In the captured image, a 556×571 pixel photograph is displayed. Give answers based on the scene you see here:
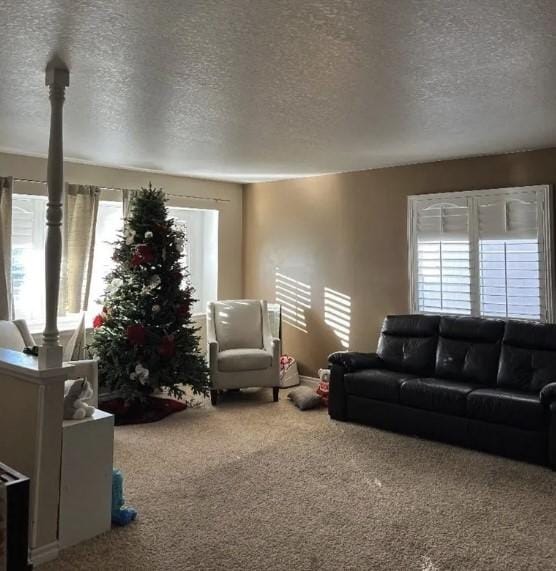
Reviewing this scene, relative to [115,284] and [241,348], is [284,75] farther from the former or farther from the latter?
[241,348]

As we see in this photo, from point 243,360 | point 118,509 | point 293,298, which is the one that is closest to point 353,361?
point 243,360

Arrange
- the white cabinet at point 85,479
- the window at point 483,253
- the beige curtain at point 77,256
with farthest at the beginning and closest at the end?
1. the beige curtain at point 77,256
2. the window at point 483,253
3. the white cabinet at point 85,479

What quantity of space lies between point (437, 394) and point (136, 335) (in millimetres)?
Answer: 2665

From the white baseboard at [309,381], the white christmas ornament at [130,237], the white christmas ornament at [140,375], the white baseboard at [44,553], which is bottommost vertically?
the white baseboard at [44,553]

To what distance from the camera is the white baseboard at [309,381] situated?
645 cm

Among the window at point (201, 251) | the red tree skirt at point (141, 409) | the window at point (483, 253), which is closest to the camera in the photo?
the window at point (483, 253)

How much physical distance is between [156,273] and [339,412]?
215cm

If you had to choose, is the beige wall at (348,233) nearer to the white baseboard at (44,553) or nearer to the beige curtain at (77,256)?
the beige curtain at (77,256)

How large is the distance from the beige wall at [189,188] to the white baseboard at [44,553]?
359 centimetres

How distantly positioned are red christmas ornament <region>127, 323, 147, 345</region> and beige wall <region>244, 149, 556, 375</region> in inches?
88.7

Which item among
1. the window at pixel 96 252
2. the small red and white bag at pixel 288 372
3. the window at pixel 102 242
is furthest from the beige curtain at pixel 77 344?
the small red and white bag at pixel 288 372

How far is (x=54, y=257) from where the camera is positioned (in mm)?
2850

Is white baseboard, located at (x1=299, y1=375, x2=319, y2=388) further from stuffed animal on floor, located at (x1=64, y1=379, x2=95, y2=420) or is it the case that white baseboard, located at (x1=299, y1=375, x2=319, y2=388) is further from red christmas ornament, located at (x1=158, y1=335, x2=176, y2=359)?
stuffed animal on floor, located at (x1=64, y1=379, x2=95, y2=420)

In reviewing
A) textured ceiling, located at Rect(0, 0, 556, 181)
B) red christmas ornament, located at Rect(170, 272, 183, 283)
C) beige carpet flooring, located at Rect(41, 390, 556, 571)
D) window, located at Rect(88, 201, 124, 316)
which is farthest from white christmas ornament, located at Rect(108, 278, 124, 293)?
beige carpet flooring, located at Rect(41, 390, 556, 571)
